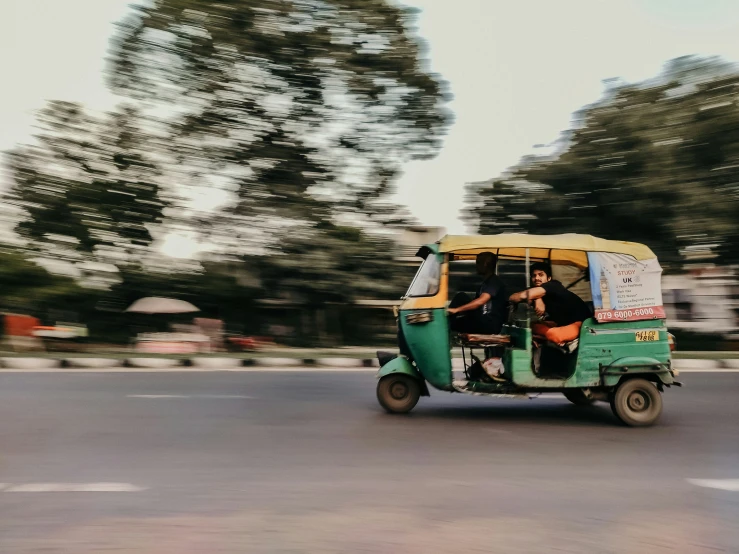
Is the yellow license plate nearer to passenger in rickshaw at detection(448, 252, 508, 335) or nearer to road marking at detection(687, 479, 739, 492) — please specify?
passenger in rickshaw at detection(448, 252, 508, 335)

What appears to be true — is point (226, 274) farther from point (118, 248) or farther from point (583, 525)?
point (583, 525)

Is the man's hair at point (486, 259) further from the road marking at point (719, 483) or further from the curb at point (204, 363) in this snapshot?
the curb at point (204, 363)

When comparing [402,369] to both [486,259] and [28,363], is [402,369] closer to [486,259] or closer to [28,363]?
[486,259]

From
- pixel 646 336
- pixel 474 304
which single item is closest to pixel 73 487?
pixel 474 304

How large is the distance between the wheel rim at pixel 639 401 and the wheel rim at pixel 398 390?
2.23 metres

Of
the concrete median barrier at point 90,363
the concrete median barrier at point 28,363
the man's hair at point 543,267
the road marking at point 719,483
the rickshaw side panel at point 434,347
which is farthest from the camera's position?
the concrete median barrier at point 90,363

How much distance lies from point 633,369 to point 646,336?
365mm

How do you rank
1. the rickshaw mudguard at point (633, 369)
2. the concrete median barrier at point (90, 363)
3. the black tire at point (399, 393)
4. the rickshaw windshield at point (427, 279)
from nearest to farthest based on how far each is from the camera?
the rickshaw mudguard at point (633, 369) < the rickshaw windshield at point (427, 279) < the black tire at point (399, 393) < the concrete median barrier at point (90, 363)

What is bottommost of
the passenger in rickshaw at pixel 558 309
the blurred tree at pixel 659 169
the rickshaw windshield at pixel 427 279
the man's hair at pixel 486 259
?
the passenger in rickshaw at pixel 558 309

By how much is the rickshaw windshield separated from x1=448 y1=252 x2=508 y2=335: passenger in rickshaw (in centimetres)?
27

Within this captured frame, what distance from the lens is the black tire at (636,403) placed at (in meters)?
7.35

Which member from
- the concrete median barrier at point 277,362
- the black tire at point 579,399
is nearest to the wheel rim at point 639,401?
the black tire at point 579,399

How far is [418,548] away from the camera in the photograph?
3.96 meters

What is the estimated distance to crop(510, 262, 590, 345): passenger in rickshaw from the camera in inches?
294
